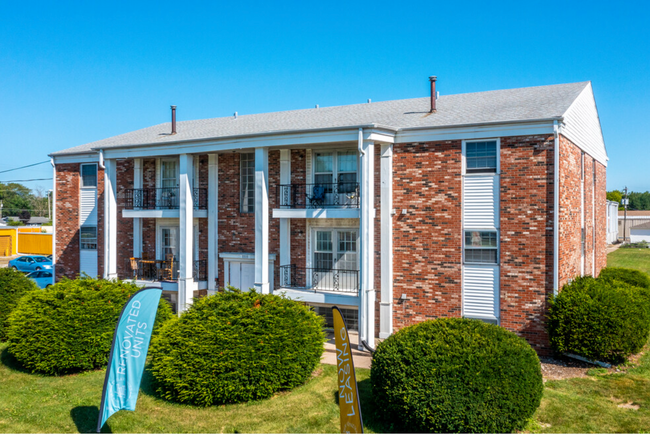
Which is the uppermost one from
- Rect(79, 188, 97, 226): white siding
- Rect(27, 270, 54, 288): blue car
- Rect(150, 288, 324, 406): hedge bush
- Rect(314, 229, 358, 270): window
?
Rect(79, 188, 97, 226): white siding

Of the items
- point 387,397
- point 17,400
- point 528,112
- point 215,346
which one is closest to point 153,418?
point 215,346

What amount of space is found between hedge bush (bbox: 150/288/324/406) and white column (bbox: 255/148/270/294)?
449cm

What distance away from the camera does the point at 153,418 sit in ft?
31.0

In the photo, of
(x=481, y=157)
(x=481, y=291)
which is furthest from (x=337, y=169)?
(x=481, y=291)

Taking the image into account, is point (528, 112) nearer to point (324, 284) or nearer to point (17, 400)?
point (324, 284)

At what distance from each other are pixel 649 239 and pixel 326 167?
5815 cm

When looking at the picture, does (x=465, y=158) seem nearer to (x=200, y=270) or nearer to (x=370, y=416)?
(x=370, y=416)

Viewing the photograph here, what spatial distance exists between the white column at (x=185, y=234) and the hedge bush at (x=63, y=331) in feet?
15.0

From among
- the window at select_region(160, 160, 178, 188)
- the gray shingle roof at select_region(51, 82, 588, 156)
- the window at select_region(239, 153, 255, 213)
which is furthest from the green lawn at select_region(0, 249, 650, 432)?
the window at select_region(160, 160, 178, 188)

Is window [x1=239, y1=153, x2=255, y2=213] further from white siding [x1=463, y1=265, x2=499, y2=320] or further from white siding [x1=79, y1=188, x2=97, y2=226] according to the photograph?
white siding [x1=463, y1=265, x2=499, y2=320]

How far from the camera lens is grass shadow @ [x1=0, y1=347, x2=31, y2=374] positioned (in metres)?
12.4

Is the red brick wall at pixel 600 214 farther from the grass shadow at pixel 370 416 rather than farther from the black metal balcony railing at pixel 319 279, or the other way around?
the grass shadow at pixel 370 416

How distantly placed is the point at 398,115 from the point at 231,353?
1014 centimetres

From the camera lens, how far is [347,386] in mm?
6664
